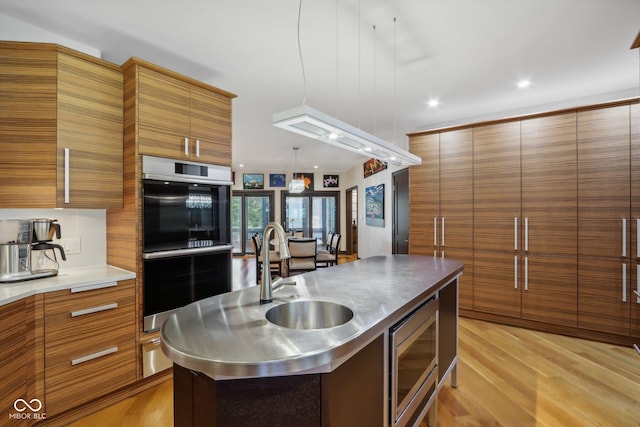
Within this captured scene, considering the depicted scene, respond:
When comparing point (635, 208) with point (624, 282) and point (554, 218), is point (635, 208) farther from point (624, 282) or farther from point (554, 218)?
point (624, 282)

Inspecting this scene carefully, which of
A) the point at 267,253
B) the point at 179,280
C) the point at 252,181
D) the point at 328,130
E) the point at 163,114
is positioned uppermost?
the point at 252,181

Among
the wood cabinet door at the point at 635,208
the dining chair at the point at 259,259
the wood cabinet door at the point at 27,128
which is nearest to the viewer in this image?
the wood cabinet door at the point at 27,128

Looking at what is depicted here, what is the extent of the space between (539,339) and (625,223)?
57.9 inches

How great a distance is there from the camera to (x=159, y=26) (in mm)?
2146

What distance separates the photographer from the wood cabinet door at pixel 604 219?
10.2 ft

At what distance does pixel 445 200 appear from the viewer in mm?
4117

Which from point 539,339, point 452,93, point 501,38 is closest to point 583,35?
point 501,38

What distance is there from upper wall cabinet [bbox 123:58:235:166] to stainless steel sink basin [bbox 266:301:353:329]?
1.69 m

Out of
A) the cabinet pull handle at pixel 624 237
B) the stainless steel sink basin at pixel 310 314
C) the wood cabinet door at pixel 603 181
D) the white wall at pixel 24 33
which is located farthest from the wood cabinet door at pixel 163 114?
the cabinet pull handle at pixel 624 237

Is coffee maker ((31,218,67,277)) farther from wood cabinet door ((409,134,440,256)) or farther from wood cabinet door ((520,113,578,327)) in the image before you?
wood cabinet door ((520,113,578,327))

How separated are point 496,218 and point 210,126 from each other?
3431mm

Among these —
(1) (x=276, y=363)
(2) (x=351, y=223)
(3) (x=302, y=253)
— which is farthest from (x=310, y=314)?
(2) (x=351, y=223)

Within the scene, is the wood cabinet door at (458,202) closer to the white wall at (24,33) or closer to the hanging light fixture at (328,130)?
the hanging light fixture at (328,130)

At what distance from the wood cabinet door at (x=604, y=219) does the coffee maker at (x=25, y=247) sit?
4836 mm
